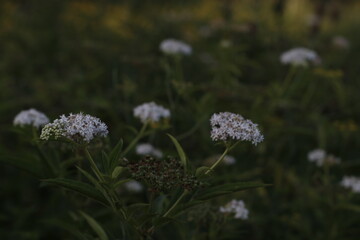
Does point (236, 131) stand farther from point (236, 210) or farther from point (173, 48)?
point (173, 48)

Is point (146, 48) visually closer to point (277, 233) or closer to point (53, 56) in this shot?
point (53, 56)

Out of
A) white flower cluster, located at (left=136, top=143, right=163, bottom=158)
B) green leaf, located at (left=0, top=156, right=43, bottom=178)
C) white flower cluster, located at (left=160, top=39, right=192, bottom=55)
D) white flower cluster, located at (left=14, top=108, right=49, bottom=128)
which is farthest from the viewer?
white flower cluster, located at (left=160, top=39, right=192, bottom=55)

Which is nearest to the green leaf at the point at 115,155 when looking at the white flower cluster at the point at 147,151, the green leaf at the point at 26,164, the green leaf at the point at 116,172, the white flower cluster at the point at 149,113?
the green leaf at the point at 116,172

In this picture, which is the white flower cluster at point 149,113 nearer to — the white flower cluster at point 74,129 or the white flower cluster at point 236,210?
the white flower cluster at point 236,210

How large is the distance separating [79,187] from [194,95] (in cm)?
326

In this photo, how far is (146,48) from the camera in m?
6.39

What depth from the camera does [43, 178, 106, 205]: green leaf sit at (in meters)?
1.67

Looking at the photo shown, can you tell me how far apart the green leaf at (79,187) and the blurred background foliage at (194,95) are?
0.83 meters

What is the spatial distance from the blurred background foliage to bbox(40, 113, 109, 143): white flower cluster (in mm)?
888

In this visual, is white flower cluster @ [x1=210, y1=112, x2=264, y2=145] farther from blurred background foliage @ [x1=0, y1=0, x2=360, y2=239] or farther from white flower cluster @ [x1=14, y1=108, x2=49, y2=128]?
white flower cluster @ [x1=14, y1=108, x2=49, y2=128]

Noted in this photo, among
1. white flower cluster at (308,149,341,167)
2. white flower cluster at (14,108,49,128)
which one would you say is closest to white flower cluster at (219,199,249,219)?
white flower cluster at (14,108,49,128)

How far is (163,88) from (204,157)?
751mm

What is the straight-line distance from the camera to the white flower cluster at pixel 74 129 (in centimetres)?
169

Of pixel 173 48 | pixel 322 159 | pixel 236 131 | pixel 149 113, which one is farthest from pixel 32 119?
pixel 322 159
